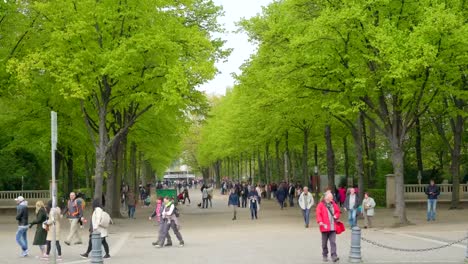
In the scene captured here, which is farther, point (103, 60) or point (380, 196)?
point (380, 196)

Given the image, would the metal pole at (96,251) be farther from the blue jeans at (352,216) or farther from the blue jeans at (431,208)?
the blue jeans at (431,208)

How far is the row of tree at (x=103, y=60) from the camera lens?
85.8 ft

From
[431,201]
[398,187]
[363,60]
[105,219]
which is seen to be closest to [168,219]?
[105,219]

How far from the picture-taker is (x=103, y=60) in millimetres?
26141

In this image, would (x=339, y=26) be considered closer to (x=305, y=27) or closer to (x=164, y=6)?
(x=305, y=27)

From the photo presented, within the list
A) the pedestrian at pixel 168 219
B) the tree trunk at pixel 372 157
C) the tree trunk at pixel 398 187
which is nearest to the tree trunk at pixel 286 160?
the tree trunk at pixel 372 157

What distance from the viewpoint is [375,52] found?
981 inches

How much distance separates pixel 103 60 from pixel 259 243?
419 inches

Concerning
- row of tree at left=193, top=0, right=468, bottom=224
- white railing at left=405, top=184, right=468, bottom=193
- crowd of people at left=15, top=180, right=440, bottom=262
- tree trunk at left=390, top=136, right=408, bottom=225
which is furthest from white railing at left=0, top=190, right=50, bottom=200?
tree trunk at left=390, top=136, right=408, bottom=225

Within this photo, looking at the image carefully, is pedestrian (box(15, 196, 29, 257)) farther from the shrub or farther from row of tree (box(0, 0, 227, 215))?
the shrub

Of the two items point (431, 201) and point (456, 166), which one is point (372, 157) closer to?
point (456, 166)

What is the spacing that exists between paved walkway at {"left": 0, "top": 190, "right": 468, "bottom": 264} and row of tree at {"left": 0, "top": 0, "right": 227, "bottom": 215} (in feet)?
14.7

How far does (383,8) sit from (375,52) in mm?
1717

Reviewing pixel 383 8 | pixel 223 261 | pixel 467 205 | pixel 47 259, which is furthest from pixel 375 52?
pixel 467 205
